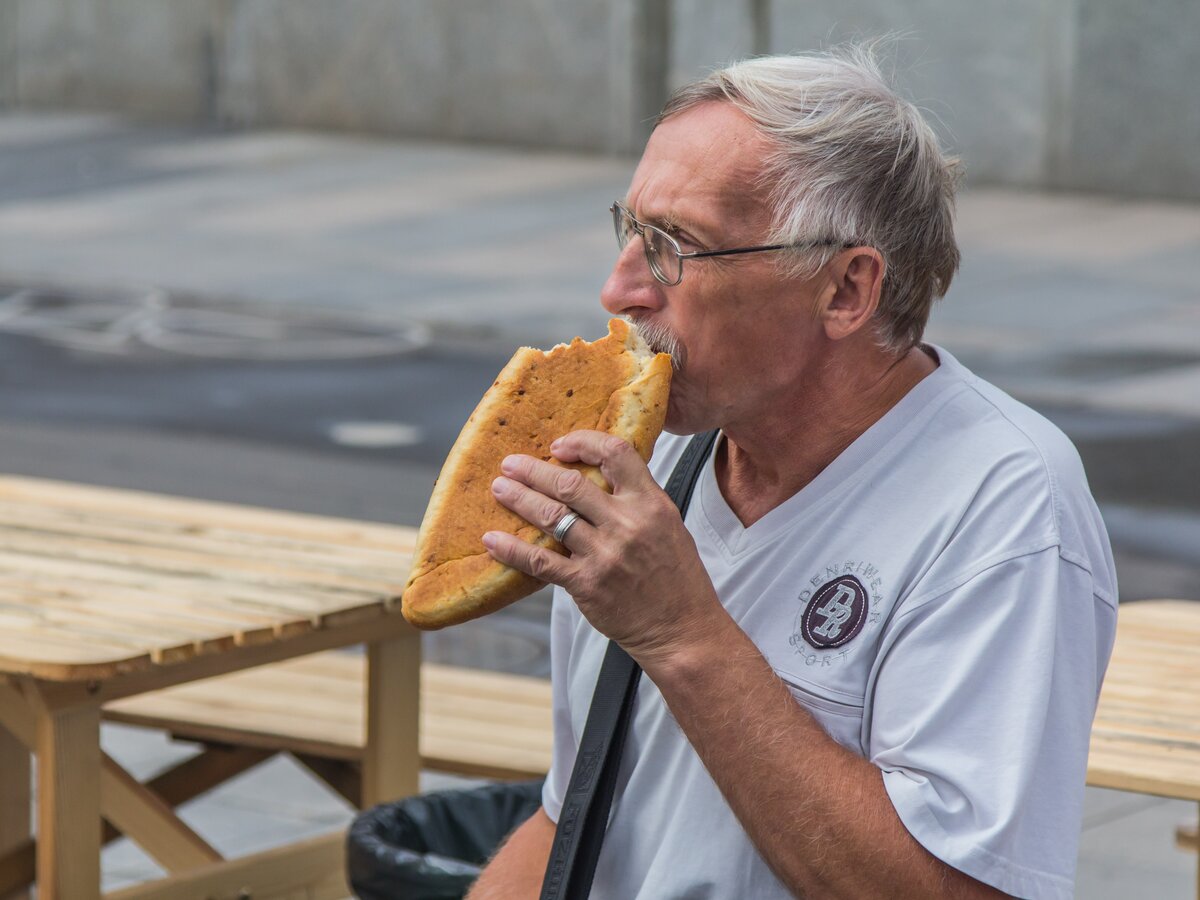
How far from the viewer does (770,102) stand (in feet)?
7.75

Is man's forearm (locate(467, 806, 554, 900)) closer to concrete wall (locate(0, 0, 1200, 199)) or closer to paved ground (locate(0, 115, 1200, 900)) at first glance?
paved ground (locate(0, 115, 1200, 900))

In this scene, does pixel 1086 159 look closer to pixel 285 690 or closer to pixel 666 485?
pixel 285 690

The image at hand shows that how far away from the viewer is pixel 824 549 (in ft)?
7.86

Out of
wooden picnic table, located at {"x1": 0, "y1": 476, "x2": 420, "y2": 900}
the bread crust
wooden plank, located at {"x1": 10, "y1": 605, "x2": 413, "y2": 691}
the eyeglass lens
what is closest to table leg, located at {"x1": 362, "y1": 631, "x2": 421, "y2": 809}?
wooden picnic table, located at {"x1": 0, "y1": 476, "x2": 420, "y2": 900}

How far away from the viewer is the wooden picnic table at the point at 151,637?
355cm

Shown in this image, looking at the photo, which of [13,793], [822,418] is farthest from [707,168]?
[13,793]

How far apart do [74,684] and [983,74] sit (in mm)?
14814

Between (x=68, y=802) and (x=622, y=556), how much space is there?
5.81ft

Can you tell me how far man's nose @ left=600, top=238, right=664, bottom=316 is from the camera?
96.6 inches

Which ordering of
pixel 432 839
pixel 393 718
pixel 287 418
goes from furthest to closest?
pixel 287 418, pixel 393 718, pixel 432 839

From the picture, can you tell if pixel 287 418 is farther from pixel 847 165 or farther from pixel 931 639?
pixel 931 639

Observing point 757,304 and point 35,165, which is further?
point 35,165

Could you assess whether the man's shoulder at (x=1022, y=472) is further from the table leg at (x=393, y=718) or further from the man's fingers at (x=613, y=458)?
the table leg at (x=393, y=718)

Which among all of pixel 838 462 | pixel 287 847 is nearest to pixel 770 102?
pixel 838 462
